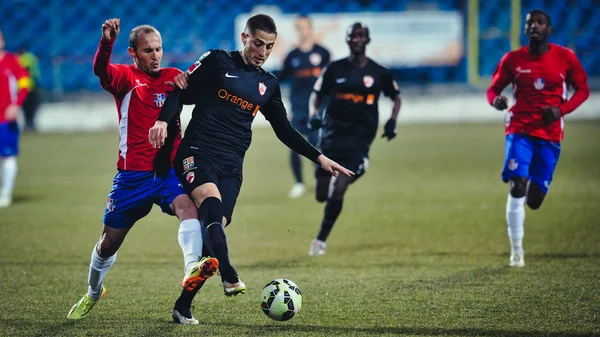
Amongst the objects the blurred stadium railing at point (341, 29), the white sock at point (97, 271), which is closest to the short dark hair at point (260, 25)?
the white sock at point (97, 271)

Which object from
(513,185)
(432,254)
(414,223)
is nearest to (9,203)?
(414,223)

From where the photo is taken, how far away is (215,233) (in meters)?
5.29

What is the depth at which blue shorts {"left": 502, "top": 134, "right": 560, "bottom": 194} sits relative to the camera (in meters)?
7.82

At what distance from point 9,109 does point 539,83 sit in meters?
7.56

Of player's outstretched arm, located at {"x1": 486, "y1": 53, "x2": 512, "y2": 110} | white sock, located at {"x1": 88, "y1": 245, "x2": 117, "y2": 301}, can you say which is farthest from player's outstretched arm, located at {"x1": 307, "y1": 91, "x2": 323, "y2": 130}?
white sock, located at {"x1": 88, "y1": 245, "x2": 117, "y2": 301}

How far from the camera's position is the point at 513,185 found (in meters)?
7.88

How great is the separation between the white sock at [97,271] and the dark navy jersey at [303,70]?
7.50 meters

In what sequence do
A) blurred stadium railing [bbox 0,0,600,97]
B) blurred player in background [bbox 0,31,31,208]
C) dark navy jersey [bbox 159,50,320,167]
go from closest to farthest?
dark navy jersey [bbox 159,50,320,167] → blurred player in background [bbox 0,31,31,208] → blurred stadium railing [bbox 0,0,600,97]

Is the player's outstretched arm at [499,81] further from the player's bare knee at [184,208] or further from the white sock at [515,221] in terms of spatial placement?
the player's bare knee at [184,208]

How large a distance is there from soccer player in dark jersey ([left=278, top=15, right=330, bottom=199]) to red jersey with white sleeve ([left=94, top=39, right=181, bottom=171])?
725 cm

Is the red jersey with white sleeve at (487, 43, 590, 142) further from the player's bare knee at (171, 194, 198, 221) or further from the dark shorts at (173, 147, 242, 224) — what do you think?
the player's bare knee at (171, 194, 198, 221)

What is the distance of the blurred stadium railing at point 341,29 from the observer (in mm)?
24531

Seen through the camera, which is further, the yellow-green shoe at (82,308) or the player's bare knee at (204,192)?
the yellow-green shoe at (82,308)

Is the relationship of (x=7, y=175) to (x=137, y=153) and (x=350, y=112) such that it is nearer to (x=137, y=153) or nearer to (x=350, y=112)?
(x=350, y=112)
